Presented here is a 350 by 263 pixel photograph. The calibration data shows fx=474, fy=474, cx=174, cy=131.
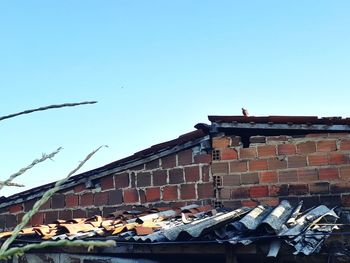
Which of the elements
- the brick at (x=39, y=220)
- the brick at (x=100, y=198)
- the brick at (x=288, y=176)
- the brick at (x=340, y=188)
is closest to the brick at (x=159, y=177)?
the brick at (x=100, y=198)

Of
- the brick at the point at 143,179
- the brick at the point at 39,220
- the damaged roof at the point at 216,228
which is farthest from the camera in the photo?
the brick at the point at 39,220

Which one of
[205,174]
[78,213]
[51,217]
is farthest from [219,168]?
[51,217]

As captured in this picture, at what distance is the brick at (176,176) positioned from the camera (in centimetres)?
767

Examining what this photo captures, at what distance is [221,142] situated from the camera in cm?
759

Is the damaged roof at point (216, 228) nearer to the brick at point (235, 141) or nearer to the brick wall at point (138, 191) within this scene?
the brick wall at point (138, 191)

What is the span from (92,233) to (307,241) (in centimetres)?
256

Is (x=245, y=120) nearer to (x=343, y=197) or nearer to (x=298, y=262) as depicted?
(x=343, y=197)

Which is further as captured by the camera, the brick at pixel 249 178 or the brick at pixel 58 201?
the brick at pixel 58 201

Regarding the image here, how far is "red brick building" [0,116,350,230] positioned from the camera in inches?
273

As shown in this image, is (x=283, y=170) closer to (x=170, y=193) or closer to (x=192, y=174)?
(x=192, y=174)

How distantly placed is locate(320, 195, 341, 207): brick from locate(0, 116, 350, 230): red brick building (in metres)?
0.01

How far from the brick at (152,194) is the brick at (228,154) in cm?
122

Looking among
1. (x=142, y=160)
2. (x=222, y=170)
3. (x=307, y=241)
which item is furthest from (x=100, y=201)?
(x=307, y=241)

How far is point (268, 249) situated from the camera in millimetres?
5016
